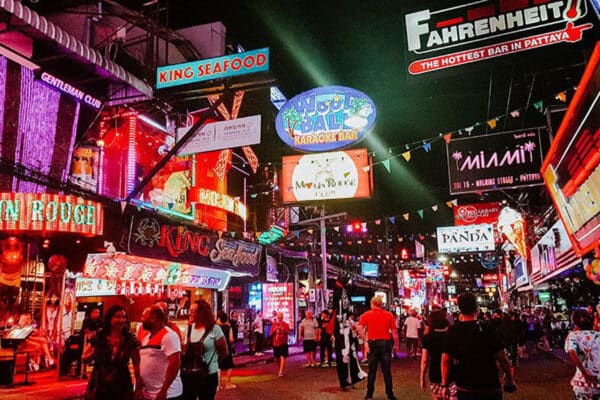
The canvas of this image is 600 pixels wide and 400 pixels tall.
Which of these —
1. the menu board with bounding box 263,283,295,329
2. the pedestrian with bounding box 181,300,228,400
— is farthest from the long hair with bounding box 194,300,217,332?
the menu board with bounding box 263,283,295,329

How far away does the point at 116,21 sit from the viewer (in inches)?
690

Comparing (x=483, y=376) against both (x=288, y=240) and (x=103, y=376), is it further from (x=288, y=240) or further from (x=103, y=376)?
(x=288, y=240)

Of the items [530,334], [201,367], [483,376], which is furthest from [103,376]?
[530,334]

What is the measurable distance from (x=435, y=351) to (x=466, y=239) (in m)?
25.0

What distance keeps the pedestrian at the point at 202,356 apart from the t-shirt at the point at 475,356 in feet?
10.4

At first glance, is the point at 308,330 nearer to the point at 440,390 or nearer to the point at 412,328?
the point at 412,328

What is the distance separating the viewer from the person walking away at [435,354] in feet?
25.9

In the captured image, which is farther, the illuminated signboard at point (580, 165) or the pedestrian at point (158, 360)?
the illuminated signboard at point (580, 165)

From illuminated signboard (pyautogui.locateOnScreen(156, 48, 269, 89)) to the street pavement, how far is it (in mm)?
7825

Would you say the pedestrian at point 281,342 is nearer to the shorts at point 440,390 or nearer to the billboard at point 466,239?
the shorts at point 440,390

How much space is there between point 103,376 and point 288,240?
79.7ft

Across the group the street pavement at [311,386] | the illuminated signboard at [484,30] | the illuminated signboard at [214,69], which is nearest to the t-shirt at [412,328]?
the street pavement at [311,386]

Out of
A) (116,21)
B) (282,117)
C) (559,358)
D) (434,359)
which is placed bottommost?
(559,358)

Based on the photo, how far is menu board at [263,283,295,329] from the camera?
2753cm
